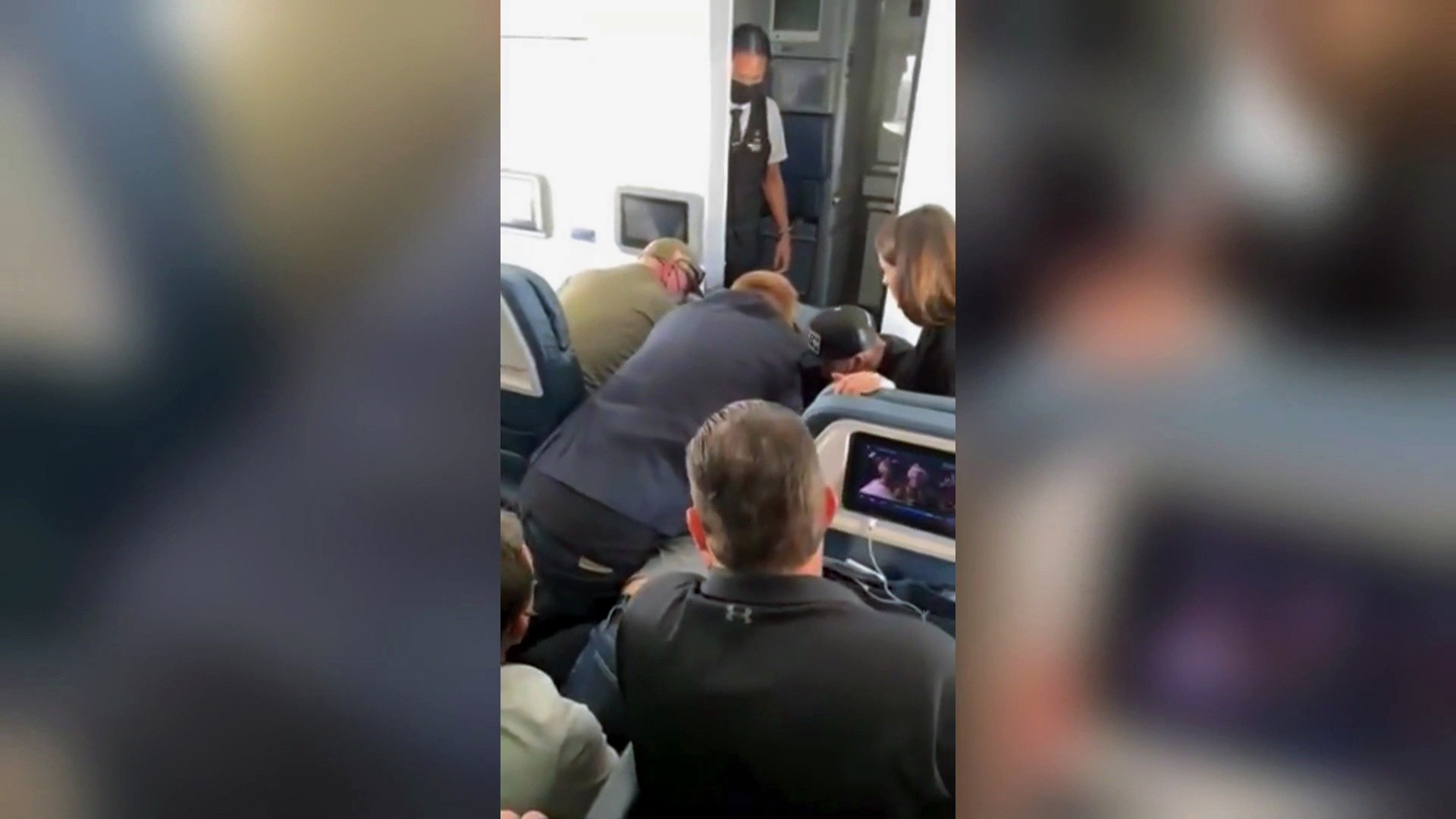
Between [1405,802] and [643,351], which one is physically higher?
[643,351]

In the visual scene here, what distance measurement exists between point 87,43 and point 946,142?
404 millimetres

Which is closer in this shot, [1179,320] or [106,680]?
[106,680]

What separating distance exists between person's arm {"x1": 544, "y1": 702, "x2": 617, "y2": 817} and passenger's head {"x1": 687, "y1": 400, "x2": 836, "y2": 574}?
12 cm

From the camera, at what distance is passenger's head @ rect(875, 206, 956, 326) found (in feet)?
1.93

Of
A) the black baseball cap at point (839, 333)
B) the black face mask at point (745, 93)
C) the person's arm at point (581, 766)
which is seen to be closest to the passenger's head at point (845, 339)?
the black baseball cap at point (839, 333)

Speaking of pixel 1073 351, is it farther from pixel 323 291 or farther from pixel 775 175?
pixel 323 291

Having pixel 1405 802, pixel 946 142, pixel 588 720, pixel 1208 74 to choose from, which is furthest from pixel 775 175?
pixel 1405 802

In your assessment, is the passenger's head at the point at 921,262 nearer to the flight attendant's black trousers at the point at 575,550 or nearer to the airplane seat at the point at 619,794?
the flight attendant's black trousers at the point at 575,550

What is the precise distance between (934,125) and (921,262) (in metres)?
0.07

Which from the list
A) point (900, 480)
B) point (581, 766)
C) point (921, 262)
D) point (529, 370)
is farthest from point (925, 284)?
point (581, 766)

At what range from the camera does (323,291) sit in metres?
0.46

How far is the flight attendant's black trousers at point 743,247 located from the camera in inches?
24.2

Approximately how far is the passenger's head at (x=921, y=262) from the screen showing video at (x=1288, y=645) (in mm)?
168

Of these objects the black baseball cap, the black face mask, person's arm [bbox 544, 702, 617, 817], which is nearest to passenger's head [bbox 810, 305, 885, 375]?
the black baseball cap
